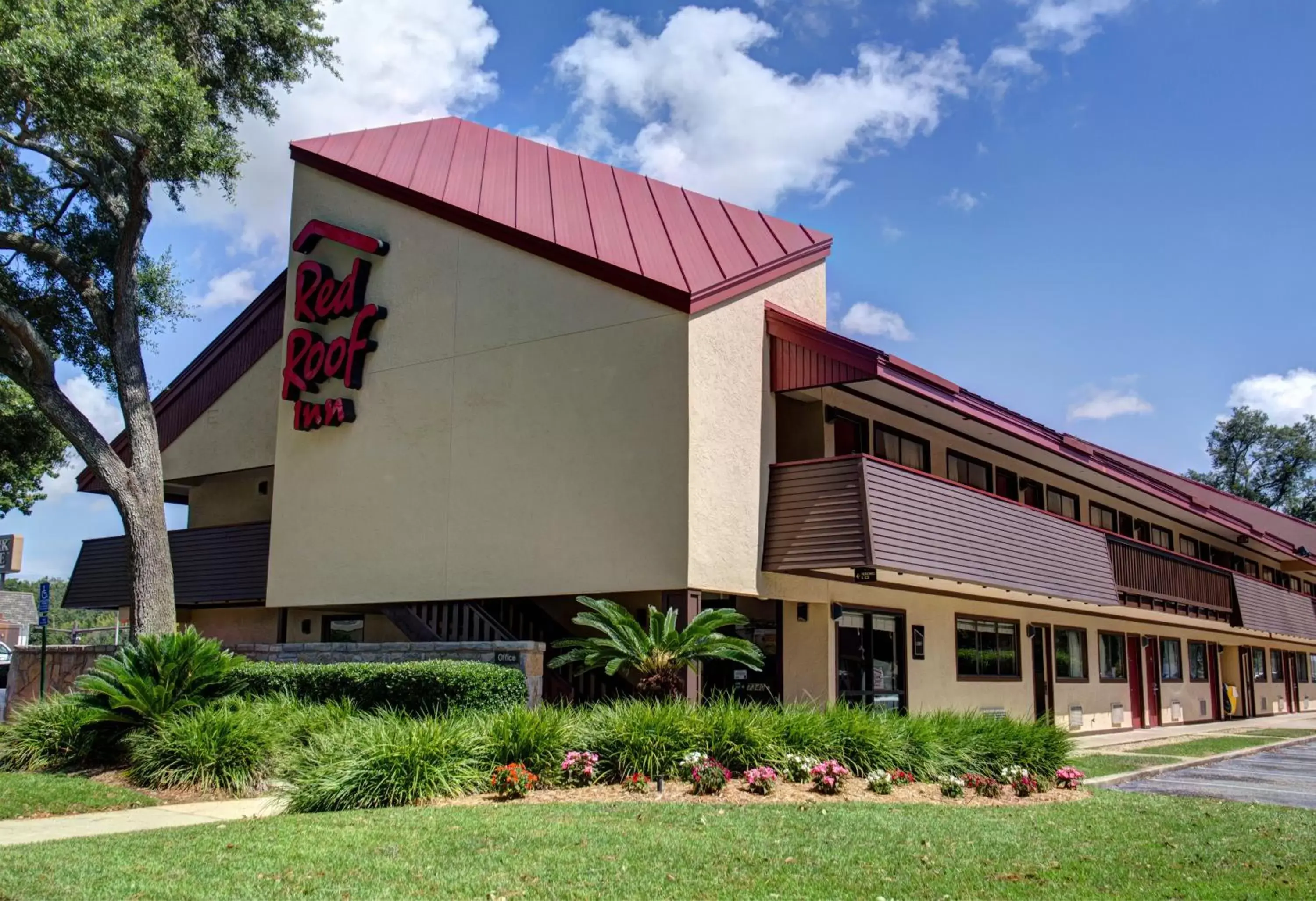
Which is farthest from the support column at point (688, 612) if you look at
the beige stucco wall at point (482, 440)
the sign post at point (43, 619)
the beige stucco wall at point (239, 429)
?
the beige stucco wall at point (239, 429)

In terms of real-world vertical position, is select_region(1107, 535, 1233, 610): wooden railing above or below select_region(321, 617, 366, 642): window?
above

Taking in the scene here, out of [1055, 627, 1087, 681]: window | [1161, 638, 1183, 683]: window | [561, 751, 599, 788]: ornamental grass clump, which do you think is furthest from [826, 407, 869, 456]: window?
[1161, 638, 1183, 683]: window

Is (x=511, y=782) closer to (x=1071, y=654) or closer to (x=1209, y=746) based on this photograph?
(x=1209, y=746)

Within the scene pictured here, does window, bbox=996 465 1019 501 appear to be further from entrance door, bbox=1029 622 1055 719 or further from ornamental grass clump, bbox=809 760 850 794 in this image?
ornamental grass clump, bbox=809 760 850 794

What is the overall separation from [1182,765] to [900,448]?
7676 millimetres

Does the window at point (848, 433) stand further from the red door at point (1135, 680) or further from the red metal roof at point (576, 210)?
the red door at point (1135, 680)

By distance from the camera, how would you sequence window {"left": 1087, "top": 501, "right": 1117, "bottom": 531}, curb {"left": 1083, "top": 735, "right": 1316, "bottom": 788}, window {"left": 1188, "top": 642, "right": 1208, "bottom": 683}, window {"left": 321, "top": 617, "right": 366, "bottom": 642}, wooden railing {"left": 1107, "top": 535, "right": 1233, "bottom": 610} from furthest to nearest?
window {"left": 1188, "top": 642, "right": 1208, "bottom": 683} < window {"left": 1087, "top": 501, "right": 1117, "bottom": 531} < wooden railing {"left": 1107, "top": 535, "right": 1233, "bottom": 610} < window {"left": 321, "top": 617, "right": 366, "bottom": 642} < curb {"left": 1083, "top": 735, "right": 1316, "bottom": 788}

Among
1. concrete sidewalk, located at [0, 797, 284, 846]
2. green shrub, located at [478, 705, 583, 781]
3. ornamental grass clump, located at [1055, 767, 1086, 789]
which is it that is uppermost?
green shrub, located at [478, 705, 583, 781]

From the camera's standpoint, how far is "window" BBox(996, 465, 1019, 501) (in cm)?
2661

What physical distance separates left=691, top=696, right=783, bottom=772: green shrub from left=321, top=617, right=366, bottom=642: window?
38.5 ft

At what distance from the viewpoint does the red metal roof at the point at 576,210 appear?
60.7ft

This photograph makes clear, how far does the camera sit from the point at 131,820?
11797 mm

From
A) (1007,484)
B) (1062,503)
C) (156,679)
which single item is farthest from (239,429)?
(1062,503)

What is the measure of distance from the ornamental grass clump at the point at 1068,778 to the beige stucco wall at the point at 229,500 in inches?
728
